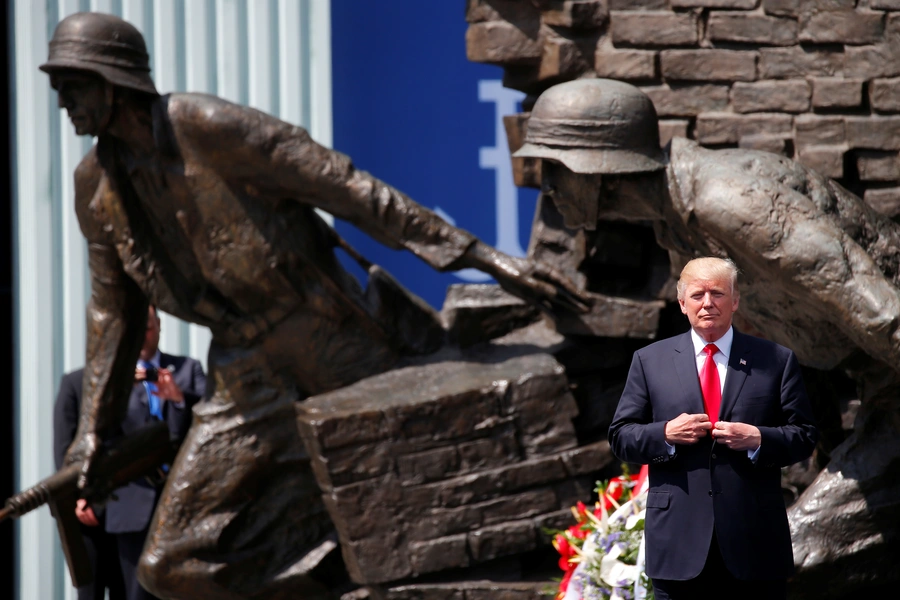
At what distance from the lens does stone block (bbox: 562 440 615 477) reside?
15.0 feet

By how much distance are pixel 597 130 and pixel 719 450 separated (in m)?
1.37

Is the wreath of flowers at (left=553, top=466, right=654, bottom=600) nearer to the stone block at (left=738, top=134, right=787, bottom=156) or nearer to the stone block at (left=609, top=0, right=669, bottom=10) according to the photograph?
the stone block at (left=738, top=134, right=787, bottom=156)

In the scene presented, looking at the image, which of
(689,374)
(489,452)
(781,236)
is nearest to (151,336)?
(489,452)

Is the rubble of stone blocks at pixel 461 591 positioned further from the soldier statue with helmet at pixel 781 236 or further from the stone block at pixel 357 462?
the soldier statue with helmet at pixel 781 236

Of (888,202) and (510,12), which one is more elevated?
(510,12)

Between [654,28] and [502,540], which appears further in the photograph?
[654,28]

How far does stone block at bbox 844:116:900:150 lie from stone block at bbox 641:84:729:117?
0.45 metres

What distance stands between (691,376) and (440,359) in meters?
2.23

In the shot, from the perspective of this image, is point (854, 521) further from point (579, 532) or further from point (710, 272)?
point (710, 272)

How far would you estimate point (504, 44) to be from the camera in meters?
5.06

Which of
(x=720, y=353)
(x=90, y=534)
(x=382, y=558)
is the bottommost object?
(x=90, y=534)

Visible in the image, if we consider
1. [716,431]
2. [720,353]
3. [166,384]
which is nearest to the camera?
[716,431]

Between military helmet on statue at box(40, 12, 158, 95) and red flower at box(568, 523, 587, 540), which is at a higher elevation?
military helmet on statue at box(40, 12, 158, 95)

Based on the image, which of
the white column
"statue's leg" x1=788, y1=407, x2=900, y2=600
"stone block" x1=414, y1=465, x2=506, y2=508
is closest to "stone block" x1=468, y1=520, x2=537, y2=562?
"stone block" x1=414, y1=465, x2=506, y2=508
